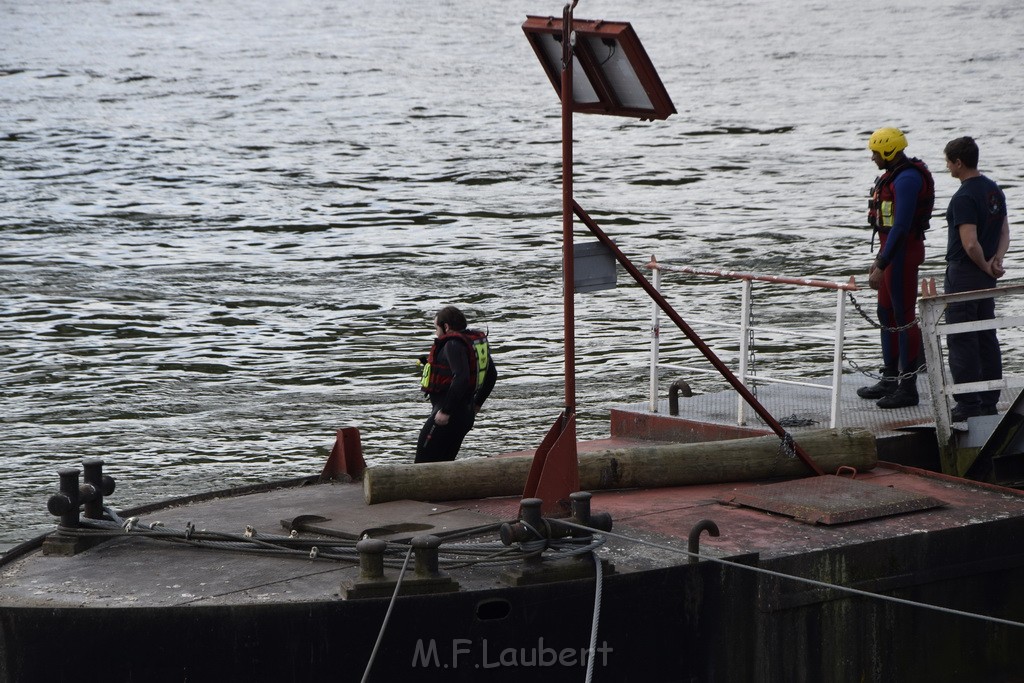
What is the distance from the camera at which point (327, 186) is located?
1141 inches

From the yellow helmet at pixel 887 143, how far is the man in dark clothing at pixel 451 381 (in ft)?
8.45

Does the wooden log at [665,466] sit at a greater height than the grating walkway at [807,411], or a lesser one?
lesser

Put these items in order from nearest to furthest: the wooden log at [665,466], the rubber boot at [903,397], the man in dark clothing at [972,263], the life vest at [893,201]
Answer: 1. the wooden log at [665,466]
2. the man in dark clothing at [972,263]
3. the life vest at [893,201]
4. the rubber boot at [903,397]

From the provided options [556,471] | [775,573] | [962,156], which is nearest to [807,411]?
[962,156]

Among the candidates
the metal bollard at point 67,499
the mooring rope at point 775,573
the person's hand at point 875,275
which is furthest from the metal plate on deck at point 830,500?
the metal bollard at point 67,499

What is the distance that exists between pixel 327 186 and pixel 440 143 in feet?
13.5

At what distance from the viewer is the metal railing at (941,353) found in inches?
327

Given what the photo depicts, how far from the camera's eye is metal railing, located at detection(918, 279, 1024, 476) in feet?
27.2

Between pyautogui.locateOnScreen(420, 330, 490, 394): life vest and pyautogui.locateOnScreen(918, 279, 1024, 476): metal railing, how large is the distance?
248 centimetres

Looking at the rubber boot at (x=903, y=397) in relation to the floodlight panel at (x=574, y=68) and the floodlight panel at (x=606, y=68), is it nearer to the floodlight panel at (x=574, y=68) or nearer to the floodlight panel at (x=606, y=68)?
the floodlight panel at (x=606, y=68)

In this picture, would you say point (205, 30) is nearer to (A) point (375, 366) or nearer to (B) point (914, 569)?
(A) point (375, 366)

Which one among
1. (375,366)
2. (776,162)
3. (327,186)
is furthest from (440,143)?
(375,366)

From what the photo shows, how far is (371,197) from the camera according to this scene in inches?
1105

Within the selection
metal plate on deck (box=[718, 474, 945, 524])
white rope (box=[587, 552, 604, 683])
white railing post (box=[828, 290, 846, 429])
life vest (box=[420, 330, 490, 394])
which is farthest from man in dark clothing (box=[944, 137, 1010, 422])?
white rope (box=[587, 552, 604, 683])
